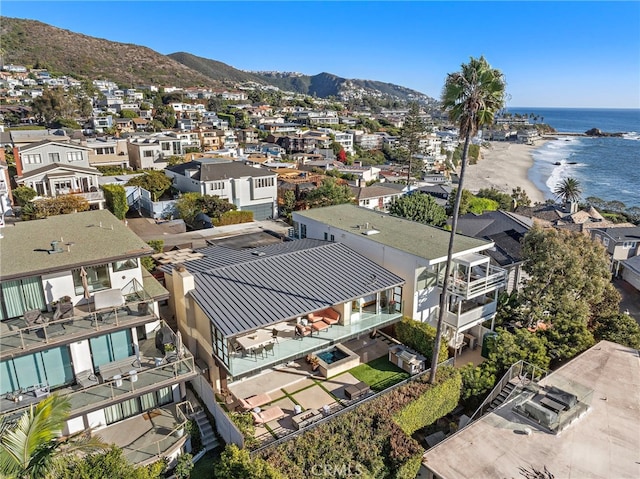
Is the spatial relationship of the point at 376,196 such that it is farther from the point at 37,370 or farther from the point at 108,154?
the point at 37,370

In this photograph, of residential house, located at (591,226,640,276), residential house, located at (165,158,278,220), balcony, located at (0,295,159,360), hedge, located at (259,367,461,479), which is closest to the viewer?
balcony, located at (0,295,159,360)

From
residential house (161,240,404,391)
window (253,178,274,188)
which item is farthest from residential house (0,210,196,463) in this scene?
window (253,178,274,188)

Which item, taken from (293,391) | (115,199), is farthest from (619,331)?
(115,199)

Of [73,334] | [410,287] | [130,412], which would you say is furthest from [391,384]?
[73,334]

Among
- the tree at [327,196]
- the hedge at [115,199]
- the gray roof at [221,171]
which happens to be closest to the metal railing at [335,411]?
the tree at [327,196]

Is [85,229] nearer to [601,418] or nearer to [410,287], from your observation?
[410,287]

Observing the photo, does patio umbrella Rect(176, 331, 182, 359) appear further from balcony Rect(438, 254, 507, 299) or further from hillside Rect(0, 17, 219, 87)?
hillside Rect(0, 17, 219, 87)

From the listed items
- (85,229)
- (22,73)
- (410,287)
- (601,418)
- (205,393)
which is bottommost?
(601,418)
